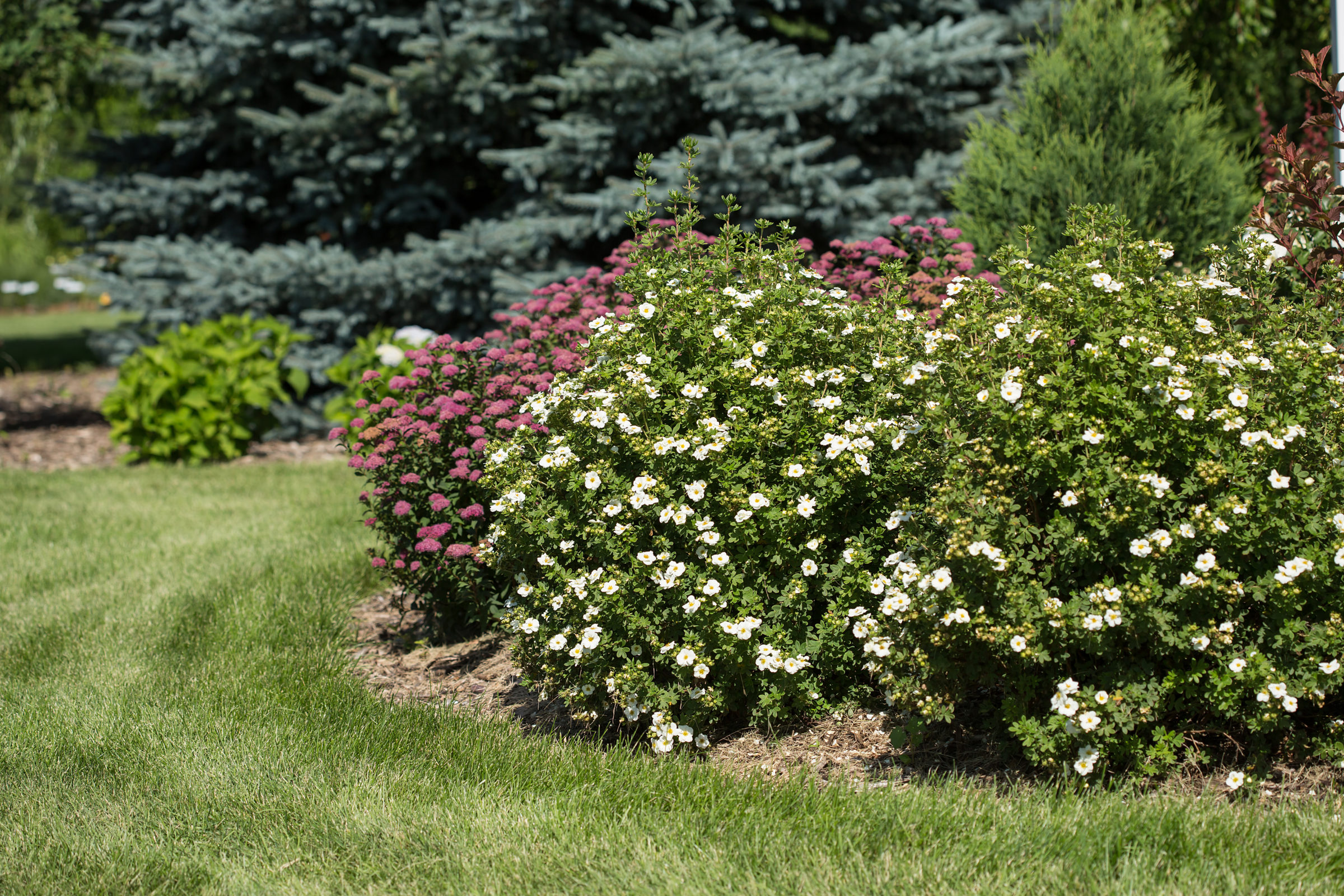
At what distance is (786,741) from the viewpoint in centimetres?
308

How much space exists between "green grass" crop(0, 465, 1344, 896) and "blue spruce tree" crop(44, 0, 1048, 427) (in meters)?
3.82

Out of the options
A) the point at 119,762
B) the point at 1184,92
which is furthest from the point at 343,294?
the point at 1184,92

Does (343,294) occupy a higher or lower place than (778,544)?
lower

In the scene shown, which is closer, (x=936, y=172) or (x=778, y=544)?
(x=778, y=544)

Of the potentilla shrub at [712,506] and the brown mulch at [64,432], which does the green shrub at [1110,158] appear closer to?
the potentilla shrub at [712,506]

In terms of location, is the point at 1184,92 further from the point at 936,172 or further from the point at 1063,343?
the point at 1063,343

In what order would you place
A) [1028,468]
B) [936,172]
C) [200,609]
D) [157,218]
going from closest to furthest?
1. [1028,468]
2. [200,609]
3. [936,172]
4. [157,218]

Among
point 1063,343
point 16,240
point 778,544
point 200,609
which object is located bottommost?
point 16,240

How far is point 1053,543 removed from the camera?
8.54 feet

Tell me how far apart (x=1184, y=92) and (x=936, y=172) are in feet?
6.13

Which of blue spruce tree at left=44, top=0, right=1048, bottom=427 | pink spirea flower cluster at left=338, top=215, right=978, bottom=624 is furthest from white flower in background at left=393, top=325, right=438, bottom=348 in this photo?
pink spirea flower cluster at left=338, top=215, right=978, bottom=624

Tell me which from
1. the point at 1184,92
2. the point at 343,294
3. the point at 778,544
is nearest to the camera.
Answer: the point at 778,544

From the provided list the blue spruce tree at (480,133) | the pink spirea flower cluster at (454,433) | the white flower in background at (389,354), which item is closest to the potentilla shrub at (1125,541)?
the pink spirea flower cluster at (454,433)

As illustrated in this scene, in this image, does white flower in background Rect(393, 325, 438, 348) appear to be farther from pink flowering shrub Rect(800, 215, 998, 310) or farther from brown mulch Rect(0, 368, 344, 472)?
pink flowering shrub Rect(800, 215, 998, 310)
